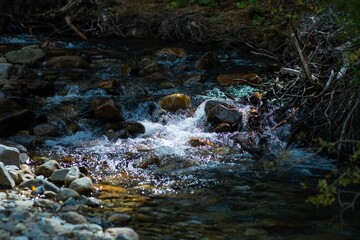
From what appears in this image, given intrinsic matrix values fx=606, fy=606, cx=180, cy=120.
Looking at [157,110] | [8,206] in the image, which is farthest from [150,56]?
[8,206]

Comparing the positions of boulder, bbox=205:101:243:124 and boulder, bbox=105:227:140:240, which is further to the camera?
boulder, bbox=205:101:243:124

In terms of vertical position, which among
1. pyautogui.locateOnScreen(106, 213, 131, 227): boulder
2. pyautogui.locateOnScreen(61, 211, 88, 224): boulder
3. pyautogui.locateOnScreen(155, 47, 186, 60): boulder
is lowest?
pyautogui.locateOnScreen(106, 213, 131, 227): boulder

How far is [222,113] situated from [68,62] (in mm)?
4278

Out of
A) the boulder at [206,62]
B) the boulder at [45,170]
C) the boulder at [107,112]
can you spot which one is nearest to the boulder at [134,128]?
the boulder at [107,112]

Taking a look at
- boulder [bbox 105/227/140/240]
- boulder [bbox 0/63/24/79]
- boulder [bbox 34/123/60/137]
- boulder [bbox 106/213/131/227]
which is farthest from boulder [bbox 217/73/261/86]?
boulder [bbox 105/227/140/240]

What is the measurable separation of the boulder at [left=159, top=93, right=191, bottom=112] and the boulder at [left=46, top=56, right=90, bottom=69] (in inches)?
110

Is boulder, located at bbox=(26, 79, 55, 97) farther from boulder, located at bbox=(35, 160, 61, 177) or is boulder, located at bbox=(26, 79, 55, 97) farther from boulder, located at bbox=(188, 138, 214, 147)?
boulder, located at bbox=(35, 160, 61, 177)

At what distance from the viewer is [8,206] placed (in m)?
5.58

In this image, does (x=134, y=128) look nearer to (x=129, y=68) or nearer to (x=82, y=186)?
(x=82, y=186)

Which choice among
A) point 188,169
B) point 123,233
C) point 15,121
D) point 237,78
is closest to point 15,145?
point 15,121

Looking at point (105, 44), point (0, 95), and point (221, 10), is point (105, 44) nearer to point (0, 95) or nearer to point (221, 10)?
point (221, 10)

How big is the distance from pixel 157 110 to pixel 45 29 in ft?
23.8

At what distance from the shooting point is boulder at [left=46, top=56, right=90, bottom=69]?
11.9 meters

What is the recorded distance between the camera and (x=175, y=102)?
9.64m
